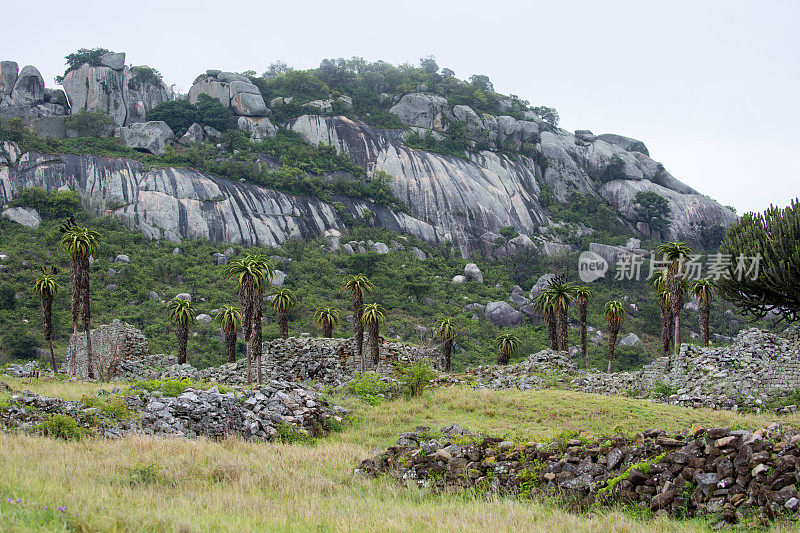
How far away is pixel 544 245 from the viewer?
93312 millimetres

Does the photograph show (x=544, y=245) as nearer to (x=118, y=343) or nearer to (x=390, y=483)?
(x=118, y=343)

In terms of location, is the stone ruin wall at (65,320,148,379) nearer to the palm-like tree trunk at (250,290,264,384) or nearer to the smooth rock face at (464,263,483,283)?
the palm-like tree trunk at (250,290,264,384)

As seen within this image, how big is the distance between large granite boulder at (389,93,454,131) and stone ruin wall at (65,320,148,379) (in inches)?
3219

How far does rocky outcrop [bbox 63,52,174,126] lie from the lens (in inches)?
3885

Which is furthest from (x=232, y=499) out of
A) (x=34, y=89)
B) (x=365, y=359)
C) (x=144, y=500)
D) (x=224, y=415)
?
(x=34, y=89)

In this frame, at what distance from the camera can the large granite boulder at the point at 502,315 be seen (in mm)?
67188

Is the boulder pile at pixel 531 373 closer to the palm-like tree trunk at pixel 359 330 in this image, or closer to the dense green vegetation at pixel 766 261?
the palm-like tree trunk at pixel 359 330

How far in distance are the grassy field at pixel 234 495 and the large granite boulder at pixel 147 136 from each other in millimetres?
82660

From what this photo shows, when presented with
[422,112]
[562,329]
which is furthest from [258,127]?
[562,329]

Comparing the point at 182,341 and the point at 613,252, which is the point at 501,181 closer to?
the point at 613,252

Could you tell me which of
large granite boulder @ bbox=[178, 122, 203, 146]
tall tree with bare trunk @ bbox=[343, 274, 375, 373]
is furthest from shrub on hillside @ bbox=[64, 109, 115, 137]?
tall tree with bare trunk @ bbox=[343, 274, 375, 373]

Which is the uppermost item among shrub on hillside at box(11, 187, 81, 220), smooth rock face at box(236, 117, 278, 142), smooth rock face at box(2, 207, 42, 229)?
smooth rock face at box(236, 117, 278, 142)

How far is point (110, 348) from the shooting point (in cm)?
3938

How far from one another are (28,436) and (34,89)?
101111 millimetres
